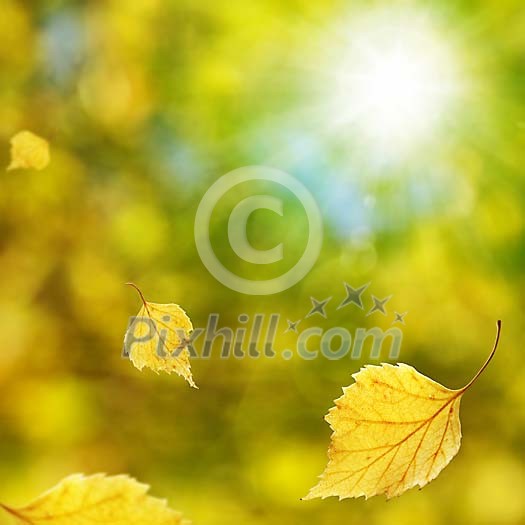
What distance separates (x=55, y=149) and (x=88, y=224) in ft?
0.57

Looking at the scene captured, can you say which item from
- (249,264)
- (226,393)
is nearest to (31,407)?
(226,393)

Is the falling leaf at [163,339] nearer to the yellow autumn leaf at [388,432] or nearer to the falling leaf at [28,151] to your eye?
the yellow autumn leaf at [388,432]

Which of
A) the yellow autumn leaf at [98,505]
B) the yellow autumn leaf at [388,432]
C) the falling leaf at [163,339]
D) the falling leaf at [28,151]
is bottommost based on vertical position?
the yellow autumn leaf at [98,505]

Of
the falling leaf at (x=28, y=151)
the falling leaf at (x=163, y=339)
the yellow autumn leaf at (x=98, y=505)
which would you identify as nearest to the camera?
the yellow autumn leaf at (x=98, y=505)

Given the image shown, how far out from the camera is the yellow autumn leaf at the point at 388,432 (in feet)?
1.26

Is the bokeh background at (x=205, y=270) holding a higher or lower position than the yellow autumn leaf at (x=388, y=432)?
higher

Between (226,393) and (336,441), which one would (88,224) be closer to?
(226,393)

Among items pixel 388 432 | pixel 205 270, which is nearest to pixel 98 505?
pixel 388 432

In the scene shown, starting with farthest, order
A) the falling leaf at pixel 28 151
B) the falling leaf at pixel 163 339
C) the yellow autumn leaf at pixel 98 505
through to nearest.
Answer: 1. the falling leaf at pixel 28 151
2. the falling leaf at pixel 163 339
3. the yellow autumn leaf at pixel 98 505

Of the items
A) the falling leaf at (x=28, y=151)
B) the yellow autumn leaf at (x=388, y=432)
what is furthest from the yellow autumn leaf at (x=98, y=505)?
the falling leaf at (x=28, y=151)

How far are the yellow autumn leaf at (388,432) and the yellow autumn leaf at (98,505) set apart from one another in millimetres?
130

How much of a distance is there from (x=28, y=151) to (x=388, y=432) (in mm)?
885

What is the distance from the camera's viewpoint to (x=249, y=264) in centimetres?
92

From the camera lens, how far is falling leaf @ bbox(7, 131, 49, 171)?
994 millimetres
